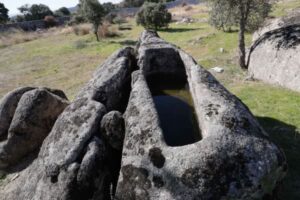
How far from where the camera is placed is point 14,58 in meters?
34.0

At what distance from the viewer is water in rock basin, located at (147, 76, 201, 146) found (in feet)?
25.7

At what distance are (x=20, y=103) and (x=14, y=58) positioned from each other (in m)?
25.6

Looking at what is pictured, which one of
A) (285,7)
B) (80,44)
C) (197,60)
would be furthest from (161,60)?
(80,44)

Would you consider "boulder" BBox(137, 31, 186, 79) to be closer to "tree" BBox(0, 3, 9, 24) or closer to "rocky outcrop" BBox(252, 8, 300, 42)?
"rocky outcrop" BBox(252, 8, 300, 42)

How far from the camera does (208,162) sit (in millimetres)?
5371

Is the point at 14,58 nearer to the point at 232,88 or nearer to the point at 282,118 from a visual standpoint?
the point at 232,88

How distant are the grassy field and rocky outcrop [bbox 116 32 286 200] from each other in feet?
8.42

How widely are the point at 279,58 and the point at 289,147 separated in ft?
19.2

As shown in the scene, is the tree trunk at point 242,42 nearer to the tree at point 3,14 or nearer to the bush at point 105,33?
the bush at point 105,33

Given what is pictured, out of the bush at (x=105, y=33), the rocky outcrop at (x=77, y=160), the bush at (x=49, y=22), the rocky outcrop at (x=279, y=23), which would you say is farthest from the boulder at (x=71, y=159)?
the bush at (x=49, y=22)

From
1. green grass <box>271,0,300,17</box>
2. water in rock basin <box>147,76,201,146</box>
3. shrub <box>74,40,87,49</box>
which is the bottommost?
shrub <box>74,40,87,49</box>

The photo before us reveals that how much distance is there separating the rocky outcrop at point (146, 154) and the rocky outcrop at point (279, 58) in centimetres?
654

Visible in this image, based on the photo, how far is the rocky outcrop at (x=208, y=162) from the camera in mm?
5273

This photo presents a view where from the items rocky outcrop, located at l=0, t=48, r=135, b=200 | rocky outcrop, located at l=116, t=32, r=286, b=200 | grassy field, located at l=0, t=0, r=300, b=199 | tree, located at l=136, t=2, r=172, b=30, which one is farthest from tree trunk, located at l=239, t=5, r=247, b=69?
tree, located at l=136, t=2, r=172, b=30
